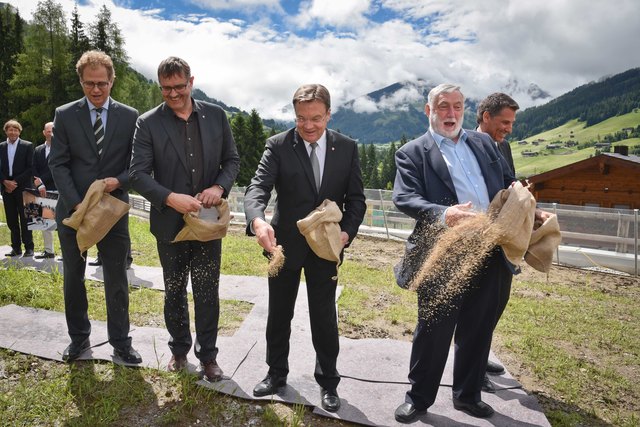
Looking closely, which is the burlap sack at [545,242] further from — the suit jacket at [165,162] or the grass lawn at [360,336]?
the suit jacket at [165,162]

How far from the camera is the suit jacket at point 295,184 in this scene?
2.98 meters

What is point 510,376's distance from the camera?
3.78 meters

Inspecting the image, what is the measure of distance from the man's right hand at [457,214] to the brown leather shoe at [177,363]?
2.45 meters

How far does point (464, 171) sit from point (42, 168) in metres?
7.07

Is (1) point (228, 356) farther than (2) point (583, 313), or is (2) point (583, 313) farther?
(2) point (583, 313)

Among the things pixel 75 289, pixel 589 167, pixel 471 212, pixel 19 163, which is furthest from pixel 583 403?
pixel 589 167

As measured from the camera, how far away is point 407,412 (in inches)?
119

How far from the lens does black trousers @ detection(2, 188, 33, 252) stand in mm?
7242

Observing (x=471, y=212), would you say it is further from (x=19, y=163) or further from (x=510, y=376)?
(x=19, y=163)

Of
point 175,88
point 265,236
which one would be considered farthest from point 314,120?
point 175,88

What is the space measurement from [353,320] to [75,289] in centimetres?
293

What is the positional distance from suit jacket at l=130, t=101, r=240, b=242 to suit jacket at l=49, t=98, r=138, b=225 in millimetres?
437

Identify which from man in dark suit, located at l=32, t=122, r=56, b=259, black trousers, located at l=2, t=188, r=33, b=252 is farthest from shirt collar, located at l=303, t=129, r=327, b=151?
black trousers, located at l=2, t=188, r=33, b=252

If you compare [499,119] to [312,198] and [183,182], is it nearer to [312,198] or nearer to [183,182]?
[312,198]
